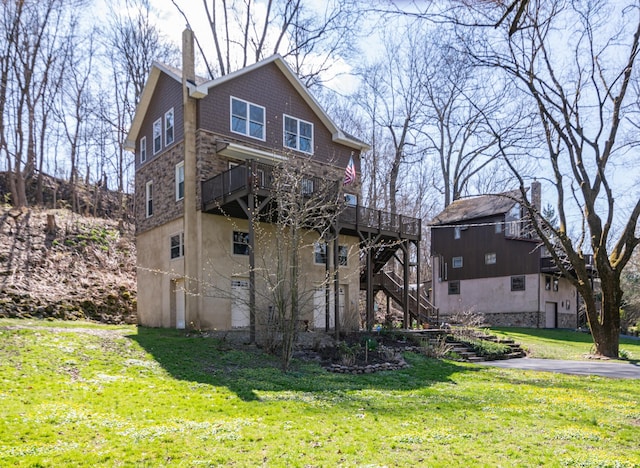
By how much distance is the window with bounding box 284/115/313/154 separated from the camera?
21.0 m

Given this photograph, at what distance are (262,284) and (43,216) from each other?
1557 cm

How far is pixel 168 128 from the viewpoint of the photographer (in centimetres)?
2000

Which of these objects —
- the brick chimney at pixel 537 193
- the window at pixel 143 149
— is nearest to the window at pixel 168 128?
the window at pixel 143 149

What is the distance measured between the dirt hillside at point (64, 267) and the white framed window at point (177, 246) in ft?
14.3

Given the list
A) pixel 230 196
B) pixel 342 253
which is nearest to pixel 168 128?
pixel 230 196

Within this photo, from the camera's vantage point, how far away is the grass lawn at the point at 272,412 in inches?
234

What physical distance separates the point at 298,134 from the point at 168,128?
17.2 ft

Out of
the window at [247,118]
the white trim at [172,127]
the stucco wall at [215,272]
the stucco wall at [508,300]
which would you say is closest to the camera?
the stucco wall at [215,272]

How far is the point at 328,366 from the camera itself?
43.9 ft

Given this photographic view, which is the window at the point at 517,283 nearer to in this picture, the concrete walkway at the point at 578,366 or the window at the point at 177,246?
the concrete walkway at the point at 578,366

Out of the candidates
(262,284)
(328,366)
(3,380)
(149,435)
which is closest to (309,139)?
(262,284)

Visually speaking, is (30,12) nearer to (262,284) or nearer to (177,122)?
(177,122)

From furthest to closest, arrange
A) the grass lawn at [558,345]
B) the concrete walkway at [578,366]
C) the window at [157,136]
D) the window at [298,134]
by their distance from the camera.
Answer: the window at [298,134] → the window at [157,136] → the grass lawn at [558,345] → the concrete walkway at [578,366]

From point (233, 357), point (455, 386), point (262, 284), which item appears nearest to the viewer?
point (455, 386)
